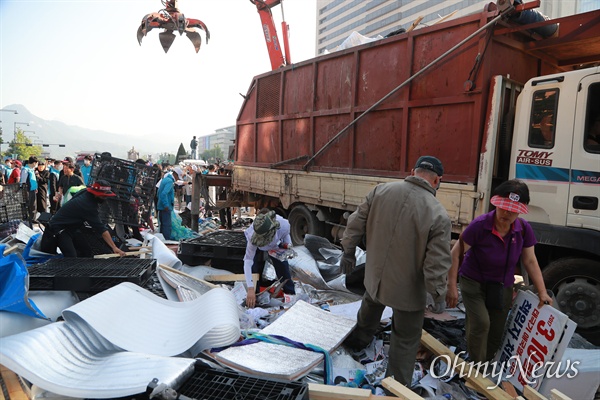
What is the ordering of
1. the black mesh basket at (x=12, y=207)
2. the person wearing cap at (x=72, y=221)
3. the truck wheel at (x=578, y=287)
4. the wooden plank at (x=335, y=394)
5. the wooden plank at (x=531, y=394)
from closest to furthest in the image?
the wooden plank at (x=335, y=394), the wooden plank at (x=531, y=394), the truck wheel at (x=578, y=287), the person wearing cap at (x=72, y=221), the black mesh basket at (x=12, y=207)

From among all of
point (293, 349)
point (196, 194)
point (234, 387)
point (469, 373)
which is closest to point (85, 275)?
point (293, 349)

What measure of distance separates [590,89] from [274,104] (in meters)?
5.37

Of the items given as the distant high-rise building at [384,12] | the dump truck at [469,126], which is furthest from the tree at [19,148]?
the dump truck at [469,126]

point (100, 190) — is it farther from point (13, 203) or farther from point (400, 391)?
point (400, 391)

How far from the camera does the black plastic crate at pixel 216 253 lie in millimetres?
4832

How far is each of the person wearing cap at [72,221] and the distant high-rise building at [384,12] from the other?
30625mm

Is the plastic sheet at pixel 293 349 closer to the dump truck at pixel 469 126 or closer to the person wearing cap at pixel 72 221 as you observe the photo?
the dump truck at pixel 469 126

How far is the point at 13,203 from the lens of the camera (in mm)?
6832

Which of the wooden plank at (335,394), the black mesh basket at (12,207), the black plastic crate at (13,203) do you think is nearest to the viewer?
the wooden plank at (335,394)

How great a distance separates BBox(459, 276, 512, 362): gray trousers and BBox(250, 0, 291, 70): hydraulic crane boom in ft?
21.1

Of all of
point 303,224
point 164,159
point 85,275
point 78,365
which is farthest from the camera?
point 164,159

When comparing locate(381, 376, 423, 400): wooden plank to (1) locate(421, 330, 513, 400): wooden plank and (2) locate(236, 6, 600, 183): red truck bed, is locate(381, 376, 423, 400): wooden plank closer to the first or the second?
(1) locate(421, 330, 513, 400): wooden plank

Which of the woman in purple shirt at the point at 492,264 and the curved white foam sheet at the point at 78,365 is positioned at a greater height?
the woman in purple shirt at the point at 492,264

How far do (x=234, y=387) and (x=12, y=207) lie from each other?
22.0ft
